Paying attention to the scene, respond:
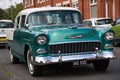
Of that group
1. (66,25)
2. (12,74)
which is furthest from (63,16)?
(12,74)

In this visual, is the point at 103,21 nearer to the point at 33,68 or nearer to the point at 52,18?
the point at 52,18

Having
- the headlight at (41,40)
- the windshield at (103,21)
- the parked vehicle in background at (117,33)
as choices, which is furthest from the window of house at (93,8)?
the headlight at (41,40)

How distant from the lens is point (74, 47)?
10.7 m

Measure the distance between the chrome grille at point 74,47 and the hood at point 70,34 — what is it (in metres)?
0.10

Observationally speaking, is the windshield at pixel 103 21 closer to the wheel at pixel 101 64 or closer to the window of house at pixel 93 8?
the window of house at pixel 93 8

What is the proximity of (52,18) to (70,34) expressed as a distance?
4.95 feet

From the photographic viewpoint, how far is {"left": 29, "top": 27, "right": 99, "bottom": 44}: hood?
10594 millimetres

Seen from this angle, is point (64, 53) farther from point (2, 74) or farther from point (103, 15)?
point (103, 15)

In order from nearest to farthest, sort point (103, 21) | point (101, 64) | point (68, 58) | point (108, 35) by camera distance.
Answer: point (68, 58), point (108, 35), point (101, 64), point (103, 21)

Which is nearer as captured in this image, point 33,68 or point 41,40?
point 41,40

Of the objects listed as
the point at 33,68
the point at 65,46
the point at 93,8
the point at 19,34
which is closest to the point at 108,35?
the point at 65,46

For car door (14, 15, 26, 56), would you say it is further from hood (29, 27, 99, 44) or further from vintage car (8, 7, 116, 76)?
hood (29, 27, 99, 44)

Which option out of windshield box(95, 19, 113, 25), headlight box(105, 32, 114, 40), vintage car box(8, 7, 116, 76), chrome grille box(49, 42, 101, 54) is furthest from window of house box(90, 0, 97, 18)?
chrome grille box(49, 42, 101, 54)

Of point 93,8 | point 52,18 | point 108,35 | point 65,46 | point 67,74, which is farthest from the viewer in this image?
point 93,8
